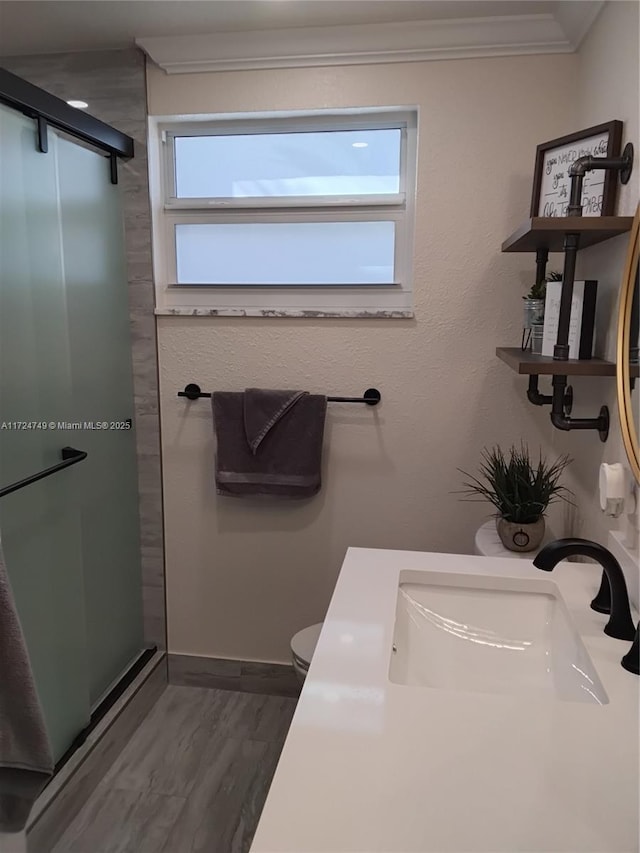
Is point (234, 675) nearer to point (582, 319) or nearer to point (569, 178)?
point (582, 319)

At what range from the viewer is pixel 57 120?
1708 mm

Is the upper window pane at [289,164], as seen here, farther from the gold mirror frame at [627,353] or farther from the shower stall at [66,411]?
the gold mirror frame at [627,353]

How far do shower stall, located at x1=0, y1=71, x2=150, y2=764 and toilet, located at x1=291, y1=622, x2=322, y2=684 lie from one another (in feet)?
2.10

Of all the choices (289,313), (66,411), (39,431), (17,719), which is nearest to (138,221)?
(289,313)

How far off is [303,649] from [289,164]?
1.54 metres

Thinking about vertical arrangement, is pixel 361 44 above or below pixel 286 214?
above

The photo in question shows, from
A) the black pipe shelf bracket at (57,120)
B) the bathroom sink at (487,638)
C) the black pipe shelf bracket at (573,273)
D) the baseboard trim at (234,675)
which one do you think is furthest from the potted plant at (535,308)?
the baseboard trim at (234,675)

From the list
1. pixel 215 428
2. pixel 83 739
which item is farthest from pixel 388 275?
pixel 83 739

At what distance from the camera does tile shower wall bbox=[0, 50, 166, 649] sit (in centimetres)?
208

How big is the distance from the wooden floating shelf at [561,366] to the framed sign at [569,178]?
349 mm

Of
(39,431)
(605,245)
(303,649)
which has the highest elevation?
(605,245)

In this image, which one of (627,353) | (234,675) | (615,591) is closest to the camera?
(615,591)

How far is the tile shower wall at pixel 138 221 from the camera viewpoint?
2076 mm

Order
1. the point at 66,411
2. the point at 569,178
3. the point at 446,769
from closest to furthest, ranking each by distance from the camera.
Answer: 1. the point at 446,769
2. the point at 569,178
3. the point at 66,411
